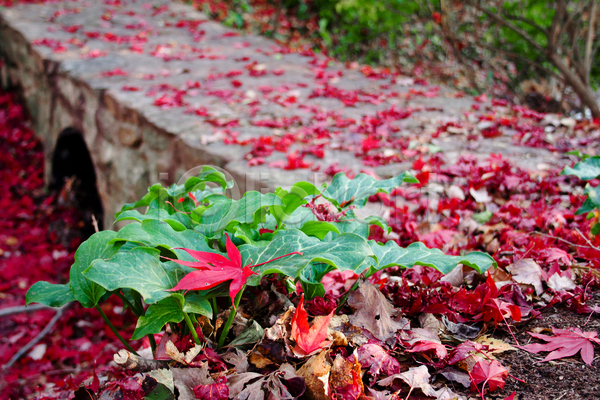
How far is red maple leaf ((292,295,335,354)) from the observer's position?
793 mm

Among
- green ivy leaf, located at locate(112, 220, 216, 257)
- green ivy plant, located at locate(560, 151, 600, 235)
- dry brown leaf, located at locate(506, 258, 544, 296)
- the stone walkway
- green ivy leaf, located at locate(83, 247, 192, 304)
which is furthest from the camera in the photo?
the stone walkway

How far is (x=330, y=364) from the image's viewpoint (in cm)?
82

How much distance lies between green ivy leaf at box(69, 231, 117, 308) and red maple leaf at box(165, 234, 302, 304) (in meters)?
0.21

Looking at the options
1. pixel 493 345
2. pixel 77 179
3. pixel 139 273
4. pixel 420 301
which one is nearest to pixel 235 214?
pixel 139 273

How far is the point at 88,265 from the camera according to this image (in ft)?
2.65

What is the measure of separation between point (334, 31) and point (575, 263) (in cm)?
685

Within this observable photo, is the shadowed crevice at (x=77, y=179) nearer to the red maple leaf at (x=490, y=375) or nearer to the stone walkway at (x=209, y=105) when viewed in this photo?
the stone walkway at (x=209, y=105)

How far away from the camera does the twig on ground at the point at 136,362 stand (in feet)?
2.62

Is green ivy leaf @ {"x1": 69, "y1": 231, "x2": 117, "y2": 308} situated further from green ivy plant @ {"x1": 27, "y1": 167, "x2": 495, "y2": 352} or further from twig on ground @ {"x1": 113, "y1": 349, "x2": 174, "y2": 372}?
twig on ground @ {"x1": 113, "y1": 349, "x2": 174, "y2": 372}

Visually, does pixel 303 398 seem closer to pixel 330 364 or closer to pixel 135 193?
pixel 330 364

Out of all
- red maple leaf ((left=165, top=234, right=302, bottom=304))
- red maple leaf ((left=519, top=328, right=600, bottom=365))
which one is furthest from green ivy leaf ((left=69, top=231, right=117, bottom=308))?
red maple leaf ((left=519, top=328, right=600, bottom=365))

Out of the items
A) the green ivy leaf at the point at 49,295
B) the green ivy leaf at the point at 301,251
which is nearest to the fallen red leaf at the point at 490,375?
the green ivy leaf at the point at 301,251

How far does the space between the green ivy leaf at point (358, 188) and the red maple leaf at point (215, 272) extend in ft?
1.28

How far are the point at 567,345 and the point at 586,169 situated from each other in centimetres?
72
